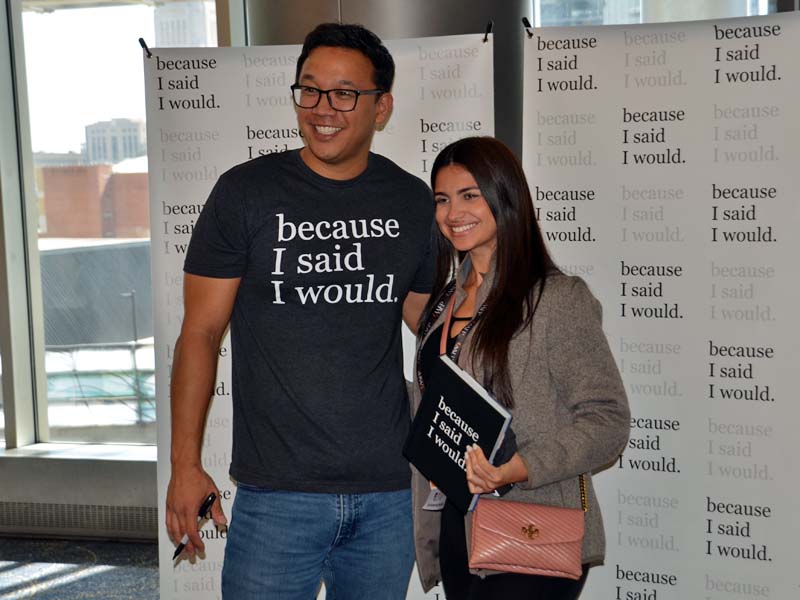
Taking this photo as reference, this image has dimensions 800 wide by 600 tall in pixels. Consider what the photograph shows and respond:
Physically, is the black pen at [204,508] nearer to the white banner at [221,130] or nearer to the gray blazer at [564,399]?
the gray blazer at [564,399]

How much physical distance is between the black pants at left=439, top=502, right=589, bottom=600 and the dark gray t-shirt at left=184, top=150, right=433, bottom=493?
17 centimetres

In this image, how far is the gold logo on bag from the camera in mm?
1918

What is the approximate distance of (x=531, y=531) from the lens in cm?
192

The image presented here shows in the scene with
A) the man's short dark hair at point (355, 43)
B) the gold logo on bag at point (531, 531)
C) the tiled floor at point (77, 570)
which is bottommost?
the tiled floor at point (77, 570)

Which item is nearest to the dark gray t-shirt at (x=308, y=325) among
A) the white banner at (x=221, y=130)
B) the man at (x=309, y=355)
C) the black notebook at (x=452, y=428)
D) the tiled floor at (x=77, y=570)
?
the man at (x=309, y=355)

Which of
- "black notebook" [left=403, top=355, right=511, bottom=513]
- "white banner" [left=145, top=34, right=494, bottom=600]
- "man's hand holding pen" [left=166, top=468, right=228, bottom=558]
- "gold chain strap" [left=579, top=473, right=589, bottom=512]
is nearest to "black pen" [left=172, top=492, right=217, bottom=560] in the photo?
"man's hand holding pen" [left=166, top=468, right=228, bottom=558]

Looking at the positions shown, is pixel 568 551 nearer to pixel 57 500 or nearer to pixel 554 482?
pixel 554 482

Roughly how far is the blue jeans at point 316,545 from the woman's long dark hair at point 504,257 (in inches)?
17.4

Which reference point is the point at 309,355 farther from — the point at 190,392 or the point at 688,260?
the point at 688,260

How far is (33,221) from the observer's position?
5.50 metres

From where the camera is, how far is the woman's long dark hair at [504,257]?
1.97 m

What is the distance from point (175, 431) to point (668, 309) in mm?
1781

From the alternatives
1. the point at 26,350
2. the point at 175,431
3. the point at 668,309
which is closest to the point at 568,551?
the point at 175,431

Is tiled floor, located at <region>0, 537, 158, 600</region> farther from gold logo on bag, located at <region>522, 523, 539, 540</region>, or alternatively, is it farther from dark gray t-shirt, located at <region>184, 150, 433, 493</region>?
gold logo on bag, located at <region>522, 523, 539, 540</region>
